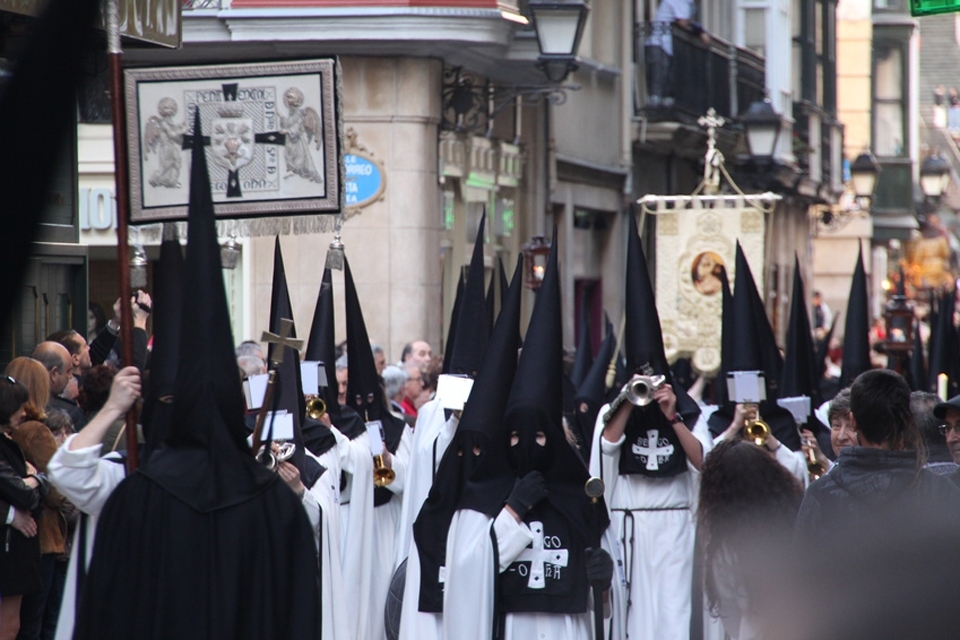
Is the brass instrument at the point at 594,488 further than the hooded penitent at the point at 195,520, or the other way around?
the brass instrument at the point at 594,488

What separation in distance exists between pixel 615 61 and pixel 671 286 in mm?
7373

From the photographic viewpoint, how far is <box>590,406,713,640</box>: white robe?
865 cm

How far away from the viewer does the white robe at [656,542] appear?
28.4ft

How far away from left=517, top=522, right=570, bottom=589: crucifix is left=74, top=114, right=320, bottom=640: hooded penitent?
6.86 feet

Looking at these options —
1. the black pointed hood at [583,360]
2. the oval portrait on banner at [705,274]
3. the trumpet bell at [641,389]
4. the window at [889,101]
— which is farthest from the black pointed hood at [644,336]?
the window at [889,101]

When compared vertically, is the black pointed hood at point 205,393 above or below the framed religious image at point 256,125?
below

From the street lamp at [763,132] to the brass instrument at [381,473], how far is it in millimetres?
12128

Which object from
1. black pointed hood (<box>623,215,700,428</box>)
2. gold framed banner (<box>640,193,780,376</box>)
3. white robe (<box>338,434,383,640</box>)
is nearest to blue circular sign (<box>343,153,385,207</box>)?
gold framed banner (<box>640,193,780,376</box>)

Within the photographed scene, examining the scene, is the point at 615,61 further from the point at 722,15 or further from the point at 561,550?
→ the point at 561,550

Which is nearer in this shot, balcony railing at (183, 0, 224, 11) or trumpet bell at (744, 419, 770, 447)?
trumpet bell at (744, 419, 770, 447)

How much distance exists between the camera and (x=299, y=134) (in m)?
7.01

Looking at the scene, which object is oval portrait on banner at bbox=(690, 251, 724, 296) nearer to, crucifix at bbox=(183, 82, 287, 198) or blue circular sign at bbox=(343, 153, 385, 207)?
blue circular sign at bbox=(343, 153, 385, 207)

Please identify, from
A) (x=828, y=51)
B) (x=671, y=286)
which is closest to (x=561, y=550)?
(x=671, y=286)

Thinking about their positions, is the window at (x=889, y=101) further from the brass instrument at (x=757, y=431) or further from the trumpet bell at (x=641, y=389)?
the trumpet bell at (x=641, y=389)
